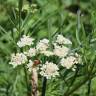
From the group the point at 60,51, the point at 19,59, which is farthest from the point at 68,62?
the point at 19,59

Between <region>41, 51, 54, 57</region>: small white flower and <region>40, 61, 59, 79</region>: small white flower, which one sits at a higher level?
<region>41, 51, 54, 57</region>: small white flower

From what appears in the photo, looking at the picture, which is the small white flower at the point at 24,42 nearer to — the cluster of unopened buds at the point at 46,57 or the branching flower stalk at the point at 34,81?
the cluster of unopened buds at the point at 46,57

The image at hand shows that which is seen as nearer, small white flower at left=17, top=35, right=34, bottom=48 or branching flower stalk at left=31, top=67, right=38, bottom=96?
branching flower stalk at left=31, top=67, right=38, bottom=96

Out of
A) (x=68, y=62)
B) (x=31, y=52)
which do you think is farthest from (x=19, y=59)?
(x=68, y=62)

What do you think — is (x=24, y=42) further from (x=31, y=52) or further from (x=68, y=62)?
(x=68, y=62)

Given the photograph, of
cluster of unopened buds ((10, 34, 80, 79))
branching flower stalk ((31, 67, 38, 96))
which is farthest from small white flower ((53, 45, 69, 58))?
branching flower stalk ((31, 67, 38, 96))

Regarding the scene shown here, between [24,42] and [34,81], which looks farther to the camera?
[24,42]

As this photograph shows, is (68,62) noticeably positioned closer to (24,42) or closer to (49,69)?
(49,69)

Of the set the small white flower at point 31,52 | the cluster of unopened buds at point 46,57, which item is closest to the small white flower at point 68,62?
the cluster of unopened buds at point 46,57

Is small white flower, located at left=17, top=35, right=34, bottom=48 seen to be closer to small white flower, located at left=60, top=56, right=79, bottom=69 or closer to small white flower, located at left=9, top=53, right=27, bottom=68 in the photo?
small white flower, located at left=9, top=53, right=27, bottom=68
